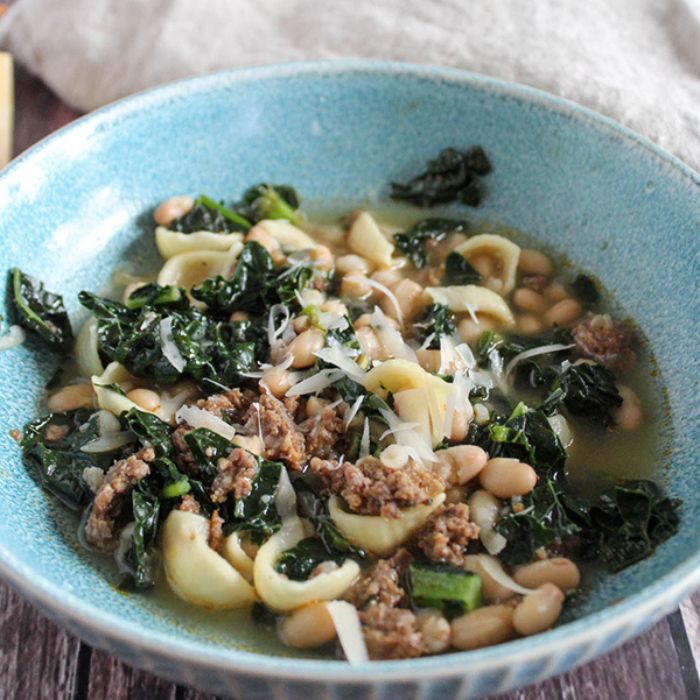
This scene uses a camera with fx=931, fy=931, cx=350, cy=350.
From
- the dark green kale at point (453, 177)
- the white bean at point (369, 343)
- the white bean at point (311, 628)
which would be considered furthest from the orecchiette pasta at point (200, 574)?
the dark green kale at point (453, 177)

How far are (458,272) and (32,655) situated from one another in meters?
2.87

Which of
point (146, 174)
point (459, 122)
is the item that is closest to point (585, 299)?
point (459, 122)

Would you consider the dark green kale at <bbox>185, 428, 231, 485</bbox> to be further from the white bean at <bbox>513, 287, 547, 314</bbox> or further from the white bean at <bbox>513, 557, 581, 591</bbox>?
the white bean at <bbox>513, 287, 547, 314</bbox>

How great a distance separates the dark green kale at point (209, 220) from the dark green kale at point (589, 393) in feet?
6.82

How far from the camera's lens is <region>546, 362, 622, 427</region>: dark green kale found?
4.29 metres

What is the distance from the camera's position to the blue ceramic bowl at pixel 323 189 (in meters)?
3.58

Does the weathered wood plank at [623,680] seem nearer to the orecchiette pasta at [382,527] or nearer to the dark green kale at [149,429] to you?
the orecchiette pasta at [382,527]

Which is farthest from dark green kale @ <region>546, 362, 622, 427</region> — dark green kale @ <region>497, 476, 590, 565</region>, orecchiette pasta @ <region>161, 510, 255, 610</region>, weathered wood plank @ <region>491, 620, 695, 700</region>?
orecchiette pasta @ <region>161, 510, 255, 610</region>

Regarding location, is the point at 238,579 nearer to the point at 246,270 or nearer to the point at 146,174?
the point at 246,270

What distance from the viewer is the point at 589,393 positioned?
14.1 ft

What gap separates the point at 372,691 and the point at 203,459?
1.46m

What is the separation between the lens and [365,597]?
3.49 metres

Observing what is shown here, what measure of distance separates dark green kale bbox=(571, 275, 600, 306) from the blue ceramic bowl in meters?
0.08

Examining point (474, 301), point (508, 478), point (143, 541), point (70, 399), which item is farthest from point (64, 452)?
point (474, 301)
